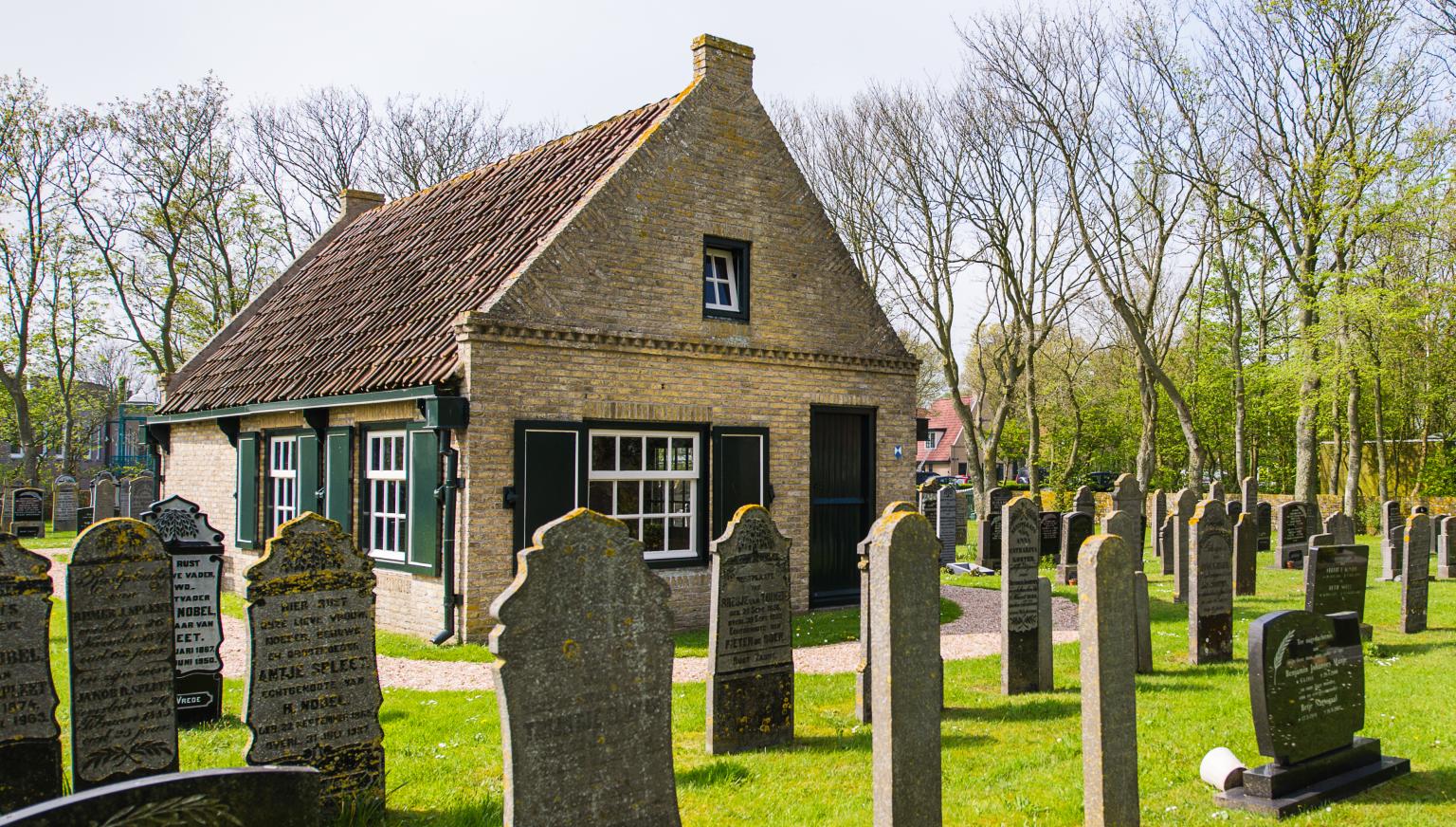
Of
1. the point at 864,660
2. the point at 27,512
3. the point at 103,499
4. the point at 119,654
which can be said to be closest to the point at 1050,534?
the point at 864,660

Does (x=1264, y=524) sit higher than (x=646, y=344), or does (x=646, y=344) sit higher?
(x=646, y=344)

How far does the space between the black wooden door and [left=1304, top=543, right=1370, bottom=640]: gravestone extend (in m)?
6.49

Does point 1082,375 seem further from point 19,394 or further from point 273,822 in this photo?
point 273,822

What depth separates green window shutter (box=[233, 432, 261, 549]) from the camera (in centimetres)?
1634

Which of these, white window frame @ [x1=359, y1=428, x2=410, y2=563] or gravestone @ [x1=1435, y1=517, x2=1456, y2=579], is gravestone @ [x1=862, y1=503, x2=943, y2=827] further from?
gravestone @ [x1=1435, y1=517, x2=1456, y2=579]

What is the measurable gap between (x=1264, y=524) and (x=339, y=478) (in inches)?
838

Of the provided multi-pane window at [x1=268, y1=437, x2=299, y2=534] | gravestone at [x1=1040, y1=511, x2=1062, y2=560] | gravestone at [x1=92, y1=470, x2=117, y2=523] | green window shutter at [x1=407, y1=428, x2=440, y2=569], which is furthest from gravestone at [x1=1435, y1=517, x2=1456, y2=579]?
gravestone at [x1=92, y1=470, x2=117, y2=523]

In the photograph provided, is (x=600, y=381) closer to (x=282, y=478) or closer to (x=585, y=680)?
(x=282, y=478)

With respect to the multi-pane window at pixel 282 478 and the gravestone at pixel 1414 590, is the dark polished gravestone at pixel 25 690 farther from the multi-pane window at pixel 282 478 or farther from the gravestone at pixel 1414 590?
the gravestone at pixel 1414 590

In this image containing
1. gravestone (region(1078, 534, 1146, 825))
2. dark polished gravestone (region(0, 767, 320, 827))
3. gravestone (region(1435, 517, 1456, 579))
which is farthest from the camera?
gravestone (region(1435, 517, 1456, 579))

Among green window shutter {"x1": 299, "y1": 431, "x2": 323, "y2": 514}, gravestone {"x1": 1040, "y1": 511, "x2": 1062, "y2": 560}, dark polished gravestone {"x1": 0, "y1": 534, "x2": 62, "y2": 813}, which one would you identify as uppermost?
green window shutter {"x1": 299, "y1": 431, "x2": 323, "y2": 514}

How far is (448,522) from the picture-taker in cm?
1238

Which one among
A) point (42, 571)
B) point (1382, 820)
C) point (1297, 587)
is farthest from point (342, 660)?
point (1297, 587)

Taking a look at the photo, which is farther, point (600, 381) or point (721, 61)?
point (721, 61)
